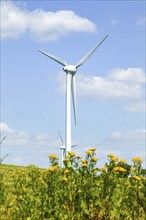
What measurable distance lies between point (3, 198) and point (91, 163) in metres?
3.28

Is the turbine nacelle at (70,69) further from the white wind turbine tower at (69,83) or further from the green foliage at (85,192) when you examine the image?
the green foliage at (85,192)

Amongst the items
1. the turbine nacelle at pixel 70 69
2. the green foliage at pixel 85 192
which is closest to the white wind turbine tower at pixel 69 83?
the turbine nacelle at pixel 70 69

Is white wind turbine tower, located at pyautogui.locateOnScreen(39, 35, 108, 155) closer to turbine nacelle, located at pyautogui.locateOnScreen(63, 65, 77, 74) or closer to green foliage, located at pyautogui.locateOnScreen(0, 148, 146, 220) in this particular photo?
turbine nacelle, located at pyautogui.locateOnScreen(63, 65, 77, 74)

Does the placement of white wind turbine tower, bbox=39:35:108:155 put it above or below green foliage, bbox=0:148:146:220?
above

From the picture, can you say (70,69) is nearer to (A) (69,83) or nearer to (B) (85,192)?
(A) (69,83)

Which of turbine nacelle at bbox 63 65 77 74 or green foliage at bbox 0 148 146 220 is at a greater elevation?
turbine nacelle at bbox 63 65 77 74

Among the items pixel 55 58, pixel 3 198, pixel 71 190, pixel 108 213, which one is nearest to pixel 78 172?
pixel 71 190

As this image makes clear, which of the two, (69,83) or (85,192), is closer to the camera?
(85,192)

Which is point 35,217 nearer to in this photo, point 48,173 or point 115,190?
point 48,173

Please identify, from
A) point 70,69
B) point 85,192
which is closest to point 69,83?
point 70,69

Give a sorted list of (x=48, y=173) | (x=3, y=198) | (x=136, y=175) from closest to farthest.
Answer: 1. (x=48, y=173)
2. (x=136, y=175)
3. (x=3, y=198)

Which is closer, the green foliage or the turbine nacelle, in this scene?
the green foliage

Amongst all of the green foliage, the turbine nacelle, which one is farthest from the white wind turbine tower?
the green foliage

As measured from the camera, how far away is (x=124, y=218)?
427 inches
